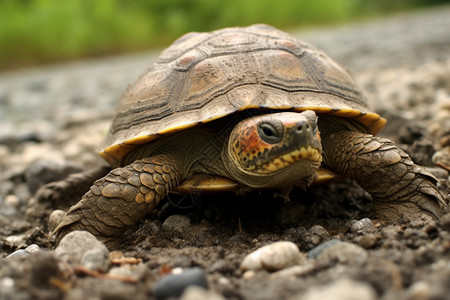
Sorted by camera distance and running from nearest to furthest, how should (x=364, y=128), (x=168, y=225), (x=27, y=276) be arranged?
(x=27, y=276) → (x=168, y=225) → (x=364, y=128)

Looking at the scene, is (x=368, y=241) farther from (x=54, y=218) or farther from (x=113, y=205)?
(x=54, y=218)

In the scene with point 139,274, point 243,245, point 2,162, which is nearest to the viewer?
point 139,274

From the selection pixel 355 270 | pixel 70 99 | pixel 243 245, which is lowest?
pixel 70 99

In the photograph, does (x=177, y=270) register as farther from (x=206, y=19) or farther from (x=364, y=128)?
(x=206, y=19)

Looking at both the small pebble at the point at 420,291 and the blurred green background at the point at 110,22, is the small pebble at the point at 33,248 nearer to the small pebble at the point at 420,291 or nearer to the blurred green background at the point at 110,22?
the small pebble at the point at 420,291

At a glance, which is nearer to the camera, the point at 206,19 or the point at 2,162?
the point at 2,162

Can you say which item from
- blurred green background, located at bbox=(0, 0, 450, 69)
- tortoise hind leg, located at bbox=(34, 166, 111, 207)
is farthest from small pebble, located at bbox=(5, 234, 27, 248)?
blurred green background, located at bbox=(0, 0, 450, 69)

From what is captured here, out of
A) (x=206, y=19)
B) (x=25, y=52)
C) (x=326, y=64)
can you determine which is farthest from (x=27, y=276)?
(x=206, y=19)
